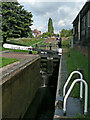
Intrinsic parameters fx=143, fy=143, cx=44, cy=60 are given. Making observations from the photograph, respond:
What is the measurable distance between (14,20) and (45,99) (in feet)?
54.3

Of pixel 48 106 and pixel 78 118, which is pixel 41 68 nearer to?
pixel 48 106

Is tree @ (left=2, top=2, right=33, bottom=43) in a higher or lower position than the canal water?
higher

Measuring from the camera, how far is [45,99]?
12.0 meters

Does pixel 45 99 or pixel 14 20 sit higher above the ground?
pixel 14 20

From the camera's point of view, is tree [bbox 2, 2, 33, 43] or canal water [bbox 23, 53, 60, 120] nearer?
canal water [bbox 23, 53, 60, 120]

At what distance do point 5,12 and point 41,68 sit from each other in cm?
1325

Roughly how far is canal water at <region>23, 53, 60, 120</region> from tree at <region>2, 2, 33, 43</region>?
1114 centimetres

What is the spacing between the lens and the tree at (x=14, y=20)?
24.3 m

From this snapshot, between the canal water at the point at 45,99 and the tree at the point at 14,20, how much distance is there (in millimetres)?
11144

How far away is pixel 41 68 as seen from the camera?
1677 cm

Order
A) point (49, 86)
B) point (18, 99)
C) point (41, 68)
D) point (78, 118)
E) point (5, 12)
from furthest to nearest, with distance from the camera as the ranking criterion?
point (5, 12) → point (41, 68) → point (49, 86) → point (18, 99) → point (78, 118)

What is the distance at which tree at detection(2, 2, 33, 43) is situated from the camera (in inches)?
955

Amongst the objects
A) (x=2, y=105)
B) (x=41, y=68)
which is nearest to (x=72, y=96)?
(x=2, y=105)

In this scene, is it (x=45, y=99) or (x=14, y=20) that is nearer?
(x=45, y=99)
